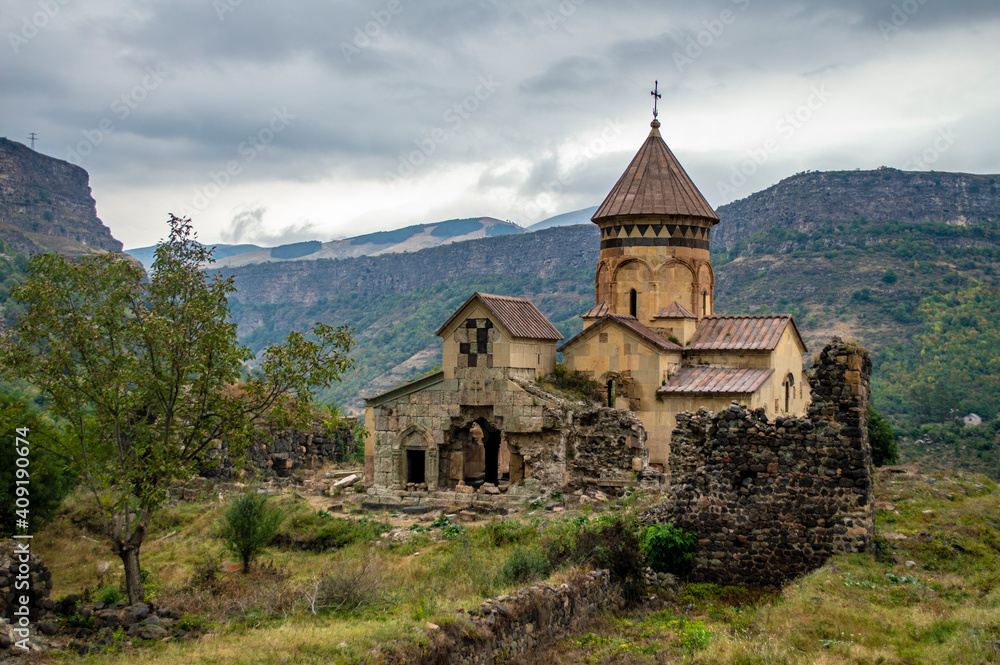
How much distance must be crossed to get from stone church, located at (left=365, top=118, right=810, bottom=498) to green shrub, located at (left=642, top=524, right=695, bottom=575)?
4.98 m

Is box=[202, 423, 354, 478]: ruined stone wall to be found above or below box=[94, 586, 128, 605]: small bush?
above

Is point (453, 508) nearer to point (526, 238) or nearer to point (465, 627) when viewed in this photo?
point (465, 627)

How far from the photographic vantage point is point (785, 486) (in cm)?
950

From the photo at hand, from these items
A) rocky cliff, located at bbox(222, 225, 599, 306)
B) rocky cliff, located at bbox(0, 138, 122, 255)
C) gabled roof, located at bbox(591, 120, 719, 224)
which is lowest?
gabled roof, located at bbox(591, 120, 719, 224)

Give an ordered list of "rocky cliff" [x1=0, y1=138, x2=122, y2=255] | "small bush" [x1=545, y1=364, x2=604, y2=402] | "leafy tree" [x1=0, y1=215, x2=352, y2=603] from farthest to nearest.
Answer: "rocky cliff" [x1=0, y1=138, x2=122, y2=255] < "small bush" [x1=545, y1=364, x2=604, y2=402] < "leafy tree" [x1=0, y1=215, x2=352, y2=603]

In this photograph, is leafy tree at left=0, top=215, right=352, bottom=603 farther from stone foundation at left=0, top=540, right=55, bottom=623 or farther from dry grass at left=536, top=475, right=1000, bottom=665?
dry grass at left=536, top=475, right=1000, bottom=665

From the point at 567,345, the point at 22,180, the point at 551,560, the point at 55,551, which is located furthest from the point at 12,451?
the point at 22,180

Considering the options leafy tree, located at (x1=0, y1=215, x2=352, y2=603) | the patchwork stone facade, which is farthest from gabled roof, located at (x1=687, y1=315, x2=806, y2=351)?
leafy tree, located at (x1=0, y1=215, x2=352, y2=603)

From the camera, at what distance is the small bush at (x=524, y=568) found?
374 inches

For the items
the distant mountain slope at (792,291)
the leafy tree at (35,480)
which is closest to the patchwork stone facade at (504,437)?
the leafy tree at (35,480)

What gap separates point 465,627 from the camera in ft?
24.2

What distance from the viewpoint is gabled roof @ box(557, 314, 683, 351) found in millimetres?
18094

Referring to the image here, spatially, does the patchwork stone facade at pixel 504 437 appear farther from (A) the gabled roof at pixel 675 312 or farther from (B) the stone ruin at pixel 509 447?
(A) the gabled roof at pixel 675 312

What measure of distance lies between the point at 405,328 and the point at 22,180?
47.8 metres
